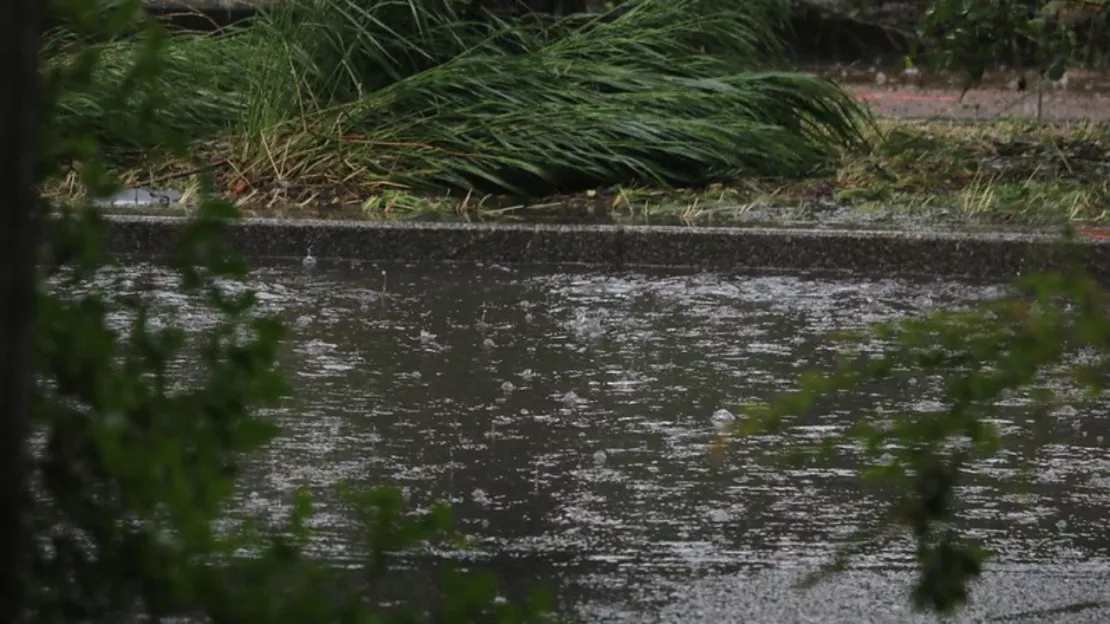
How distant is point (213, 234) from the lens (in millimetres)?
2047

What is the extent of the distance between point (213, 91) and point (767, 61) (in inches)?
115

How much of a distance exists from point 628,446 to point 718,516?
1.89 feet

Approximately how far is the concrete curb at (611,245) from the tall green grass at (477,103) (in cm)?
76

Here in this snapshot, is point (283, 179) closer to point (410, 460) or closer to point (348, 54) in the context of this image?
point (348, 54)

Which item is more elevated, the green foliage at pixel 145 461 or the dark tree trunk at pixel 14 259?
the dark tree trunk at pixel 14 259

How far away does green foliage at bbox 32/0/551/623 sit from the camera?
5.93 feet

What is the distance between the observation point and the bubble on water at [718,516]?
3.81 metres

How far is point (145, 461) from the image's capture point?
1761 mm

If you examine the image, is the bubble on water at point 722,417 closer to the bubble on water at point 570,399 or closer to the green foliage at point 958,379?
the bubble on water at point 570,399

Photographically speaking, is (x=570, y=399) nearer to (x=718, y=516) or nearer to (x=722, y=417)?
(x=722, y=417)

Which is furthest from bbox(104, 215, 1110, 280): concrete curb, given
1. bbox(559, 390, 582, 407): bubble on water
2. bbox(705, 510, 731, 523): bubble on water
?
bbox(705, 510, 731, 523): bubble on water

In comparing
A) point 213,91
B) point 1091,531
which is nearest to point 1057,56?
point 213,91

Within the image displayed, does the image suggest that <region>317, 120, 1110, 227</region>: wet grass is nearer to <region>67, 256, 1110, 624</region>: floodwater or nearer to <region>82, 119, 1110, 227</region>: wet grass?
<region>82, 119, 1110, 227</region>: wet grass

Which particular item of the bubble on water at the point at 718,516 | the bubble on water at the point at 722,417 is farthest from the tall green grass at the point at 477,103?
the bubble on water at the point at 718,516
